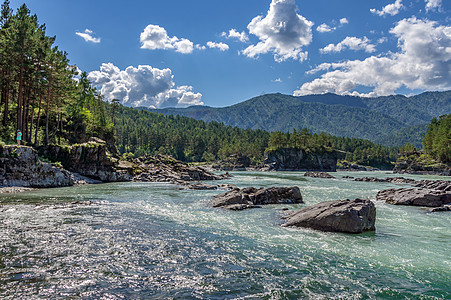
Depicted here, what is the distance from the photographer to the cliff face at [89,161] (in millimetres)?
50812

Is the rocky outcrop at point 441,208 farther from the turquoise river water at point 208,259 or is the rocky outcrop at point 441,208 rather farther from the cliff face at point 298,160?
the cliff face at point 298,160

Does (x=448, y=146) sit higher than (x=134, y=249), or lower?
higher

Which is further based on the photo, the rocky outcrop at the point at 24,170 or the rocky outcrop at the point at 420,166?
the rocky outcrop at the point at 420,166

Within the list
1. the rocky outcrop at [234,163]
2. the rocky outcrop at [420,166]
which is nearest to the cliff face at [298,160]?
the rocky outcrop at [234,163]

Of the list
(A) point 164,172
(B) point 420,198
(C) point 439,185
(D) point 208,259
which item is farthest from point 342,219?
(A) point 164,172

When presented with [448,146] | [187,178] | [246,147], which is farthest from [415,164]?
[187,178]

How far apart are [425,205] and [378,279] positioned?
2620 centimetres

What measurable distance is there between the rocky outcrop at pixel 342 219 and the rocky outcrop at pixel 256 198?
28.6 feet

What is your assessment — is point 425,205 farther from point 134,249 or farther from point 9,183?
point 9,183

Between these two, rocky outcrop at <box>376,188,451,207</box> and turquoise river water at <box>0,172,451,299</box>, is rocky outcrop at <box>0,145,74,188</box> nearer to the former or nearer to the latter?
turquoise river water at <box>0,172,451,299</box>

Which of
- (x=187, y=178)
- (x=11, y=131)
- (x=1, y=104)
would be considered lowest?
(x=187, y=178)

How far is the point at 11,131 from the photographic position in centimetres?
4853

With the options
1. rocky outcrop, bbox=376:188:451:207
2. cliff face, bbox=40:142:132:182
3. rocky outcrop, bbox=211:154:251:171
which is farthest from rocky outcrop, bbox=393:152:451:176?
cliff face, bbox=40:142:132:182

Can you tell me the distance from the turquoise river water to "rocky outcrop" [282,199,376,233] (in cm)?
89
